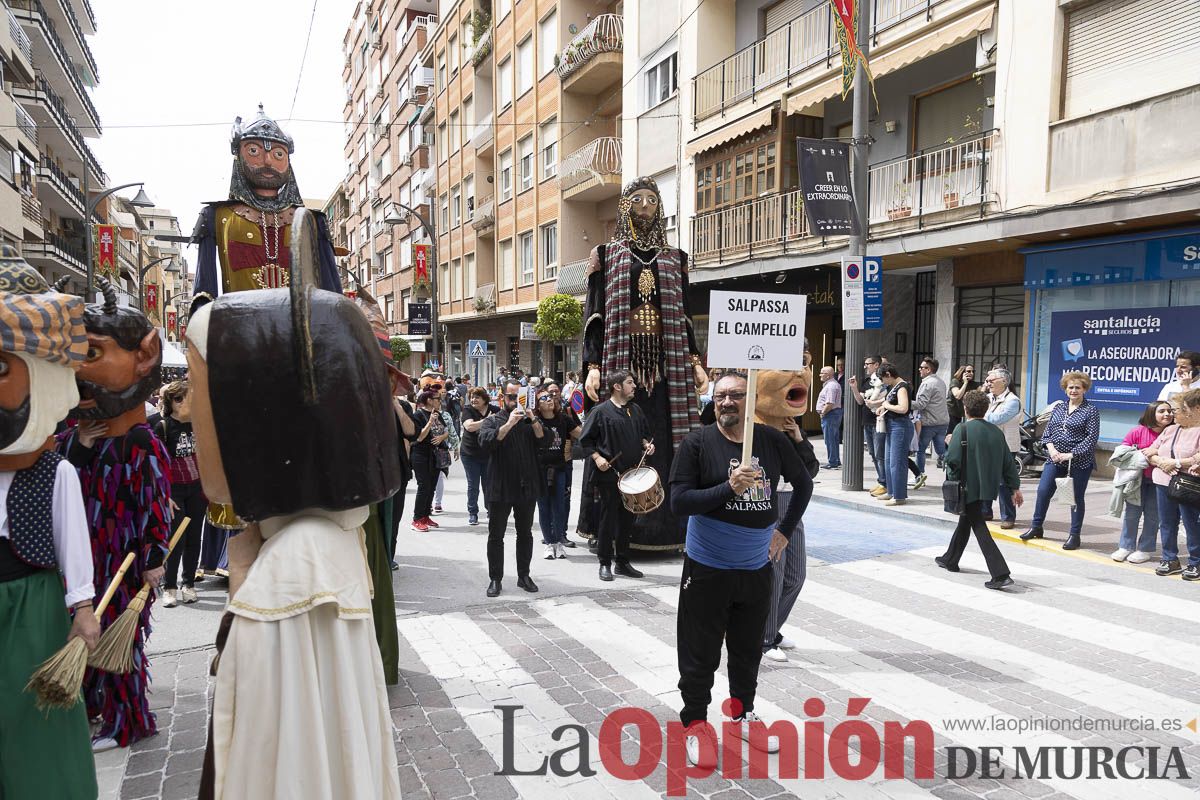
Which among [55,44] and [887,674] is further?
[55,44]

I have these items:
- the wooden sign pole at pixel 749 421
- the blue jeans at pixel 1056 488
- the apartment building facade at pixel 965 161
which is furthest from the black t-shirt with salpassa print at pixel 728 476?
the apartment building facade at pixel 965 161

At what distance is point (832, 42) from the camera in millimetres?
14734

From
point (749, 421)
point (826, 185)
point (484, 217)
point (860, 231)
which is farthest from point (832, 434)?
point (484, 217)

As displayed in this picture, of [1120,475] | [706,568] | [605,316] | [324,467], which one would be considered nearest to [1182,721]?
[706,568]

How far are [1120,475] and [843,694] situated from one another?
475cm

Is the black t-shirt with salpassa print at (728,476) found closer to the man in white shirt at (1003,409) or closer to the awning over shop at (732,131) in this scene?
the man in white shirt at (1003,409)

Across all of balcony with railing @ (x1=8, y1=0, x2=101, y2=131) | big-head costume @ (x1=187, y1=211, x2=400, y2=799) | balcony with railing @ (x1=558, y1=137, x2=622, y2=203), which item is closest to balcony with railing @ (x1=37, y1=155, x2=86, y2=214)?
balcony with railing @ (x1=8, y1=0, x2=101, y2=131)

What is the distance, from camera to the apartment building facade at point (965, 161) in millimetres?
10289

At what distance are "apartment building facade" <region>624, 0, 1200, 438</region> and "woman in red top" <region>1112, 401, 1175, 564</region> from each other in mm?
A: 3508

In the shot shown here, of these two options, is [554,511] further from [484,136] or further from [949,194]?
[484,136]

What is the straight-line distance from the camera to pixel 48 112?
89.1 ft

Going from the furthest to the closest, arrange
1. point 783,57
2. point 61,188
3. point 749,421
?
point 61,188 < point 783,57 < point 749,421

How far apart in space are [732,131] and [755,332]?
47.9ft

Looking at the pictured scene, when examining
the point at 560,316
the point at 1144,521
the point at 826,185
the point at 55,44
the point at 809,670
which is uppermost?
the point at 55,44
